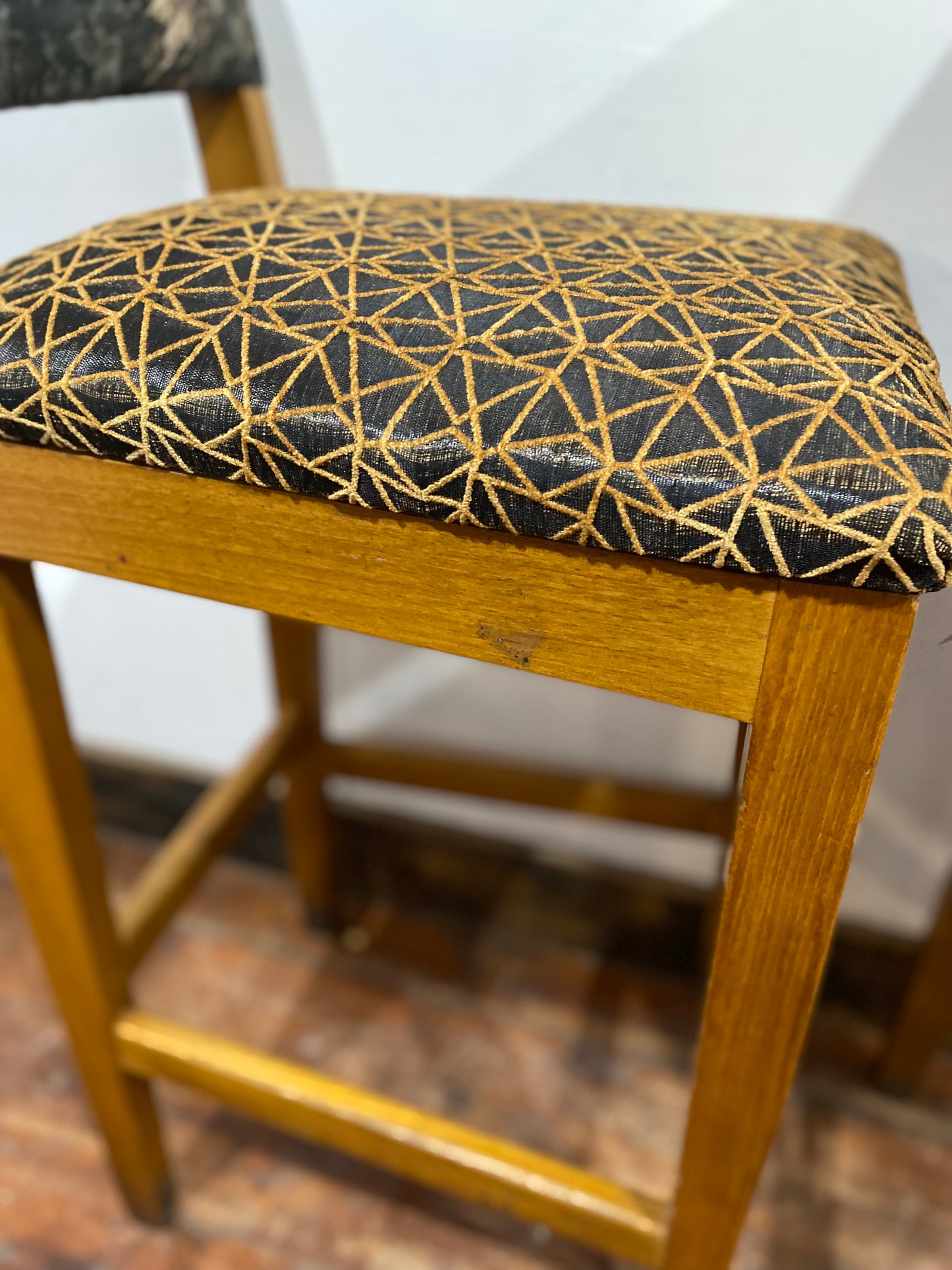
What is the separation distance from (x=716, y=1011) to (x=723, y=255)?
0.32 meters

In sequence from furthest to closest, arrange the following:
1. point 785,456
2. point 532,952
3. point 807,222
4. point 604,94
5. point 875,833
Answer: point 532,952 → point 875,833 → point 604,94 → point 807,222 → point 785,456

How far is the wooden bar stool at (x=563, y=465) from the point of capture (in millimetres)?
305

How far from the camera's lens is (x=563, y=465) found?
12.2 inches

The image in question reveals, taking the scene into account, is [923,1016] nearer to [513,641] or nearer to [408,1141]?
[408,1141]

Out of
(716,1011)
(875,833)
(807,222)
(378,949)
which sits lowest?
(378,949)

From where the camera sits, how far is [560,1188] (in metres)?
0.51

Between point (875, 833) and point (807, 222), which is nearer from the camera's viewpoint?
point (807, 222)

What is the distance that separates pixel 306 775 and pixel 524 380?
590 millimetres

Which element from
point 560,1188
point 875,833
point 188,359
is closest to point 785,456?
point 188,359

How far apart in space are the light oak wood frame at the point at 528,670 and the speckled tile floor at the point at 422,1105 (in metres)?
0.21

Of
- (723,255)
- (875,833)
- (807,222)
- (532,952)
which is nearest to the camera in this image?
(723,255)

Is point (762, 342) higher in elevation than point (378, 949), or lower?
higher

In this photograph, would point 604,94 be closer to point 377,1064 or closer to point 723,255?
point 723,255

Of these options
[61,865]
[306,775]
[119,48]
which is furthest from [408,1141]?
[119,48]
